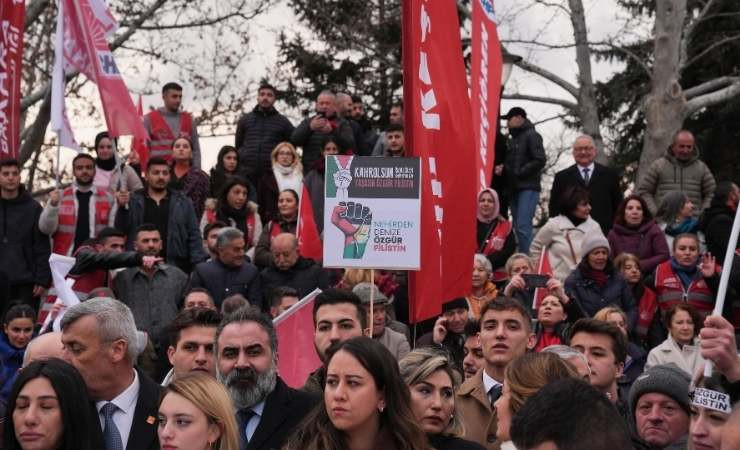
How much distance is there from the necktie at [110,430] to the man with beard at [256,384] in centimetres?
56

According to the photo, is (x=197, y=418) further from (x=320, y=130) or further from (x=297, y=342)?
(x=320, y=130)

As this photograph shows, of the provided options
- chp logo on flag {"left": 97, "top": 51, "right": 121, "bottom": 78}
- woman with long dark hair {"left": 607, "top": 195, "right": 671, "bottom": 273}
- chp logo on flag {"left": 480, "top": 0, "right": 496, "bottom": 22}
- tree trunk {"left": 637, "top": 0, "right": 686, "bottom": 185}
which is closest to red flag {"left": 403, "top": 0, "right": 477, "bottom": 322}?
chp logo on flag {"left": 480, "top": 0, "right": 496, "bottom": 22}

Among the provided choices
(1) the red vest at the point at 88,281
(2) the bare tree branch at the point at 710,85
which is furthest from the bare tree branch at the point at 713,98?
(1) the red vest at the point at 88,281

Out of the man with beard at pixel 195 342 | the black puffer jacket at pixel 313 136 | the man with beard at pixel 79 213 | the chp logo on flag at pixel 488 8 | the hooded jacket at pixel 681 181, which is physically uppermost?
the chp logo on flag at pixel 488 8

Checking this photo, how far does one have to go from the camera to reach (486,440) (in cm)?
742

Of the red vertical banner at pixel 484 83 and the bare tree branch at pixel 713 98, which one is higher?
the bare tree branch at pixel 713 98

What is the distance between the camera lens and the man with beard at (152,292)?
12188 millimetres

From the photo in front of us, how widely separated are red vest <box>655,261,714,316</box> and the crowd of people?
19 millimetres

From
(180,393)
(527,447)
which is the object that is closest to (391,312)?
(180,393)

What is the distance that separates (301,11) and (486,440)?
20.4 meters

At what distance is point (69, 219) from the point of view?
1412 centimetres

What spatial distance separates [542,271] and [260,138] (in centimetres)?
542

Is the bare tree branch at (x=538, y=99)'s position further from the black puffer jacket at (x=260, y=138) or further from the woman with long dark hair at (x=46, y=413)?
the woman with long dark hair at (x=46, y=413)

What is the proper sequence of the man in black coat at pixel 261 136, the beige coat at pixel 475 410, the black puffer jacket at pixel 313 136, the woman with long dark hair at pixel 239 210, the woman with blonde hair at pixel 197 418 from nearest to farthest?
the woman with blonde hair at pixel 197 418 → the beige coat at pixel 475 410 → the woman with long dark hair at pixel 239 210 → the black puffer jacket at pixel 313 136 → the man in black coat at pixel 261 136
